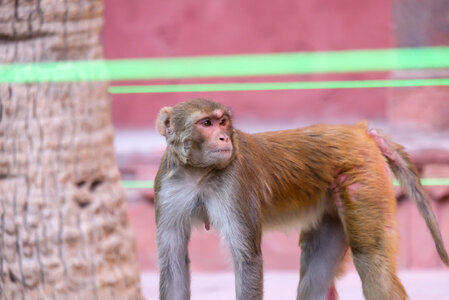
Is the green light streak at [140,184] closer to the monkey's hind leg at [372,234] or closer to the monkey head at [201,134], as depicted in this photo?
the monkey's hind leg at [372,234]

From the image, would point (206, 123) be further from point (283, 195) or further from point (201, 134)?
point (283, 195)

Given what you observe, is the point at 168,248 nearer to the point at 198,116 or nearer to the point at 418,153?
the point at 198,116

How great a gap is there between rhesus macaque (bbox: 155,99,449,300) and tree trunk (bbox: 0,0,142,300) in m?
0.51

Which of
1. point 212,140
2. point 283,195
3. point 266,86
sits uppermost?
point 266,86

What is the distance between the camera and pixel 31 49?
4.57 meters

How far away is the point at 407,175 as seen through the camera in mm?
5598

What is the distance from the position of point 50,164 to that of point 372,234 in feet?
6.69

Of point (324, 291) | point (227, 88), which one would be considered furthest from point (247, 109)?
point (324, 291)

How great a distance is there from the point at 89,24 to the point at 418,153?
4237 millimetres

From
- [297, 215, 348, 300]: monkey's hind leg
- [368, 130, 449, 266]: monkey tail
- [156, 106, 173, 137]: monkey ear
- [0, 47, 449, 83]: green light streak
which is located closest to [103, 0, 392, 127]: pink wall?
[0, 47, 449, 83]: green light streak

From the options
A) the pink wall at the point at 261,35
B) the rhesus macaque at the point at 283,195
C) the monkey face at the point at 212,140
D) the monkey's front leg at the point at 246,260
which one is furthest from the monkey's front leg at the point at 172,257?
the pink wall at the point at 261,35

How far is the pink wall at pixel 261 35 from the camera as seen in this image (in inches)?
387

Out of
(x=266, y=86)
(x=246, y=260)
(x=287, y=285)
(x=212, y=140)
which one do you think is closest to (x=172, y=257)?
(x=246, y=260)

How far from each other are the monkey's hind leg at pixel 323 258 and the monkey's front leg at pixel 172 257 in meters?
1.03
